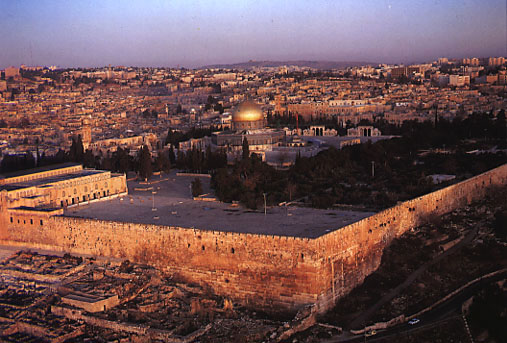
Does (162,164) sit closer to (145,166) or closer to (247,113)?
(145,166)

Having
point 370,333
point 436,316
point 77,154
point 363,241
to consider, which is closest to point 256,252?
point 363,241

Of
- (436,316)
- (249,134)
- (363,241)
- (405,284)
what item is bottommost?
(436,316)

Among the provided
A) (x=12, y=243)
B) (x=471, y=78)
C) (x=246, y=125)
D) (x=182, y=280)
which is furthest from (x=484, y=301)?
(x=471, y=78)

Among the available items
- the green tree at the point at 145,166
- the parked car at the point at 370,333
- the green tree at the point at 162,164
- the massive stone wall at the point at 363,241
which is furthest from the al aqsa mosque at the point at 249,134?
the parked car at the point at 370,333

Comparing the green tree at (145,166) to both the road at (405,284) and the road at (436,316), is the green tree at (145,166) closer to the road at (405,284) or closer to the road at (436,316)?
the road at (405,284)

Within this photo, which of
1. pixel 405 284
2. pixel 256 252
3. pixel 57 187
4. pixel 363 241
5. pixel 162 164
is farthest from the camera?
pixel 162 164

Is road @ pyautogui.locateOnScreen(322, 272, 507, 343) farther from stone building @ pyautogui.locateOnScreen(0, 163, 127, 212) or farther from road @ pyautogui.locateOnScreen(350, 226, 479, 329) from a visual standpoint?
stone building @ pyautogui.locateOnScreen(0, 163, 127, 212)
